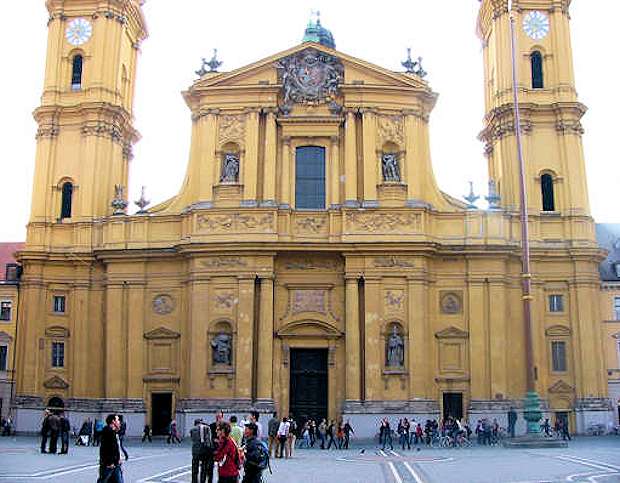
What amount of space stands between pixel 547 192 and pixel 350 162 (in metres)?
10.7

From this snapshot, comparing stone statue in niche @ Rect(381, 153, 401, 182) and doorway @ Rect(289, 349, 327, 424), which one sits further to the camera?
stone statue in niche @ Rect(381, 153, 401, 182)

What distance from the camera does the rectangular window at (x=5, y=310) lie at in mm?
45969

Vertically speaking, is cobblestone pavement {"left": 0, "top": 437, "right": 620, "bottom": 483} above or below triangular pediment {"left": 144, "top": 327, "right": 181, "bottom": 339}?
below

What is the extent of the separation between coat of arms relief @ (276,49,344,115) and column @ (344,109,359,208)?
0.97 metres

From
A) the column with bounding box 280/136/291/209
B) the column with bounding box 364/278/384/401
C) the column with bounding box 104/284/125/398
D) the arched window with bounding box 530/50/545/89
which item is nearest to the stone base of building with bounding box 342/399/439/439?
the column with bounding box 364/278/384/401

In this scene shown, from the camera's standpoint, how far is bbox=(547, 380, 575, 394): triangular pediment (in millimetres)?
40219

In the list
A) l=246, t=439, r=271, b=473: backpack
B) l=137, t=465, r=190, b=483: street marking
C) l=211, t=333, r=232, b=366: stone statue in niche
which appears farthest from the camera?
l=211, t=333, r=232, b=366: stone statue in niche

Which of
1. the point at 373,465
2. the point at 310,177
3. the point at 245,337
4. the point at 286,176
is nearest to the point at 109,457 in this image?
the point at 373,465

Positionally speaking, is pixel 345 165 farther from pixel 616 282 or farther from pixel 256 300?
pixel 616 282

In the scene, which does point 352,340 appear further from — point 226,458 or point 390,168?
point 226,458

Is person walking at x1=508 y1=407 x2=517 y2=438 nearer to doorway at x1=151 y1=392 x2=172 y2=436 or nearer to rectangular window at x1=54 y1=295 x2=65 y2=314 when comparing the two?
doorway at x1=151 y1=392 x2=172 y2=436

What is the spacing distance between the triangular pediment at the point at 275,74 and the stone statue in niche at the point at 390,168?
374 cm

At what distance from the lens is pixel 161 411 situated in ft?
131

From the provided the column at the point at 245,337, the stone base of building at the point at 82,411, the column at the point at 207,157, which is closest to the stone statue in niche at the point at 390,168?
the column at the point at 207,157
